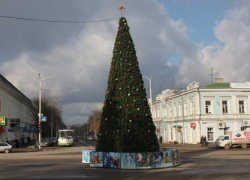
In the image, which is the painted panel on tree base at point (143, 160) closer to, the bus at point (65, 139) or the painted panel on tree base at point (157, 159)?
the painted panel on tree base at point (157, 159)

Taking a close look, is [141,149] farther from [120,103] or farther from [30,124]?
[30,124]

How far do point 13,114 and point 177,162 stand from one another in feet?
190

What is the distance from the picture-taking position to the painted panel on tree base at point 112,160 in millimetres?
18328

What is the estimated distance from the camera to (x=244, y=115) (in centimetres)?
5338

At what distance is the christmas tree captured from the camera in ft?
61.7

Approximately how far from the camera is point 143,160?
1830 cm

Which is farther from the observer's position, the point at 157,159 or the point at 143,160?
the point at 157,159

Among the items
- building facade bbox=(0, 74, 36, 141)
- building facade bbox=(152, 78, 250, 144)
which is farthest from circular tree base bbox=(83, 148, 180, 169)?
building facade bbox=(152, 78, 250, 144)

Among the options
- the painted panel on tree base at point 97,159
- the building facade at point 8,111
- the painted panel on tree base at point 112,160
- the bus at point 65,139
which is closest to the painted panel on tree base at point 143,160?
the painted panel on tree base at point 112,160

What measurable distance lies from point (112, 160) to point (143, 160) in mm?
1703

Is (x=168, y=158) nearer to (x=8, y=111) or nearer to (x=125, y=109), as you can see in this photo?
(x=125, y=109)

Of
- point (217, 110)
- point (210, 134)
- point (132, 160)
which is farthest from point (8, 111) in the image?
point (132, 160)

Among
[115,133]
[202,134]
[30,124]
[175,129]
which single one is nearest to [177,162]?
[115,133]

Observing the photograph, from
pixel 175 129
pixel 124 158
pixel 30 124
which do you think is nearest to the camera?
pixel 124 158
